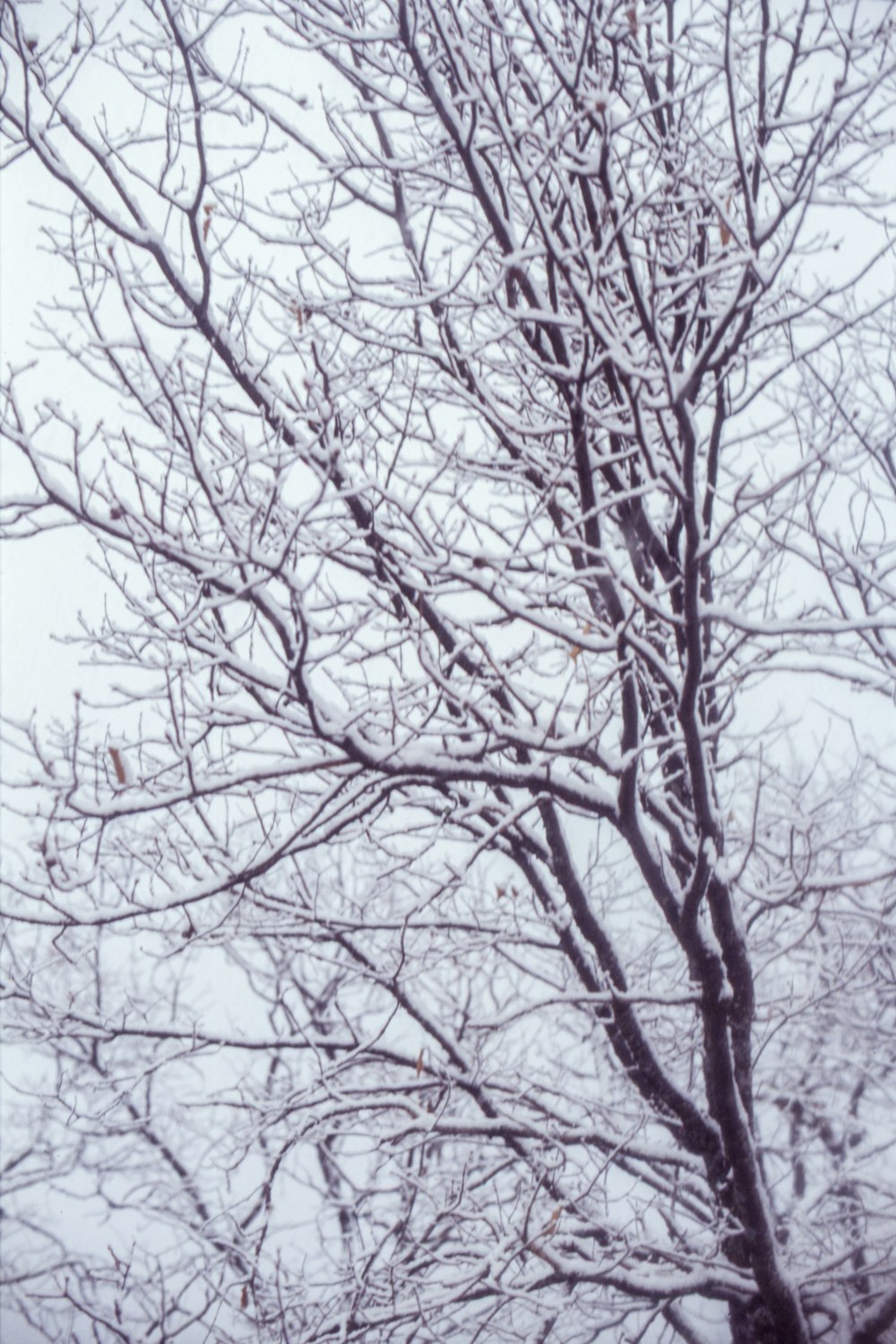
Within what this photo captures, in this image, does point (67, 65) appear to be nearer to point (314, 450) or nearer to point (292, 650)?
point (314, 450)

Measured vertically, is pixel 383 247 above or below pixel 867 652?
above

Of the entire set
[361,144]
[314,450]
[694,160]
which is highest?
[361,144]

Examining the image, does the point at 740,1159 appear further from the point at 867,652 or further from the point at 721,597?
the point at 721,597

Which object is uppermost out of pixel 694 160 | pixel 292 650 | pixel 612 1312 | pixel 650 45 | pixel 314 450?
pixel 650 45

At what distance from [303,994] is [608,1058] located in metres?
3.83

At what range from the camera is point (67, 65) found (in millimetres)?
3502

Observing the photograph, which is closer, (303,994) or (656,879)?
(656,879)

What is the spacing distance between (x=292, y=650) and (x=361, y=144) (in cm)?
266

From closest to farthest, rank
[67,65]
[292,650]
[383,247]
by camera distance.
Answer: [292,650], [67,65], [383,247]

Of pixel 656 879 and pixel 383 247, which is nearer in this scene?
pixel 656 879

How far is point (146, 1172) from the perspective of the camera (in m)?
7.83

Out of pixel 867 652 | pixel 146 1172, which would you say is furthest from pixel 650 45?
pixel 146 1172

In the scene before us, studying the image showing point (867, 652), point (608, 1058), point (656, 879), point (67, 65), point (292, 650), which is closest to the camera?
point (292, 650)

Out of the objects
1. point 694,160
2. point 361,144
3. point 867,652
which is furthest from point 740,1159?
point 361,144
